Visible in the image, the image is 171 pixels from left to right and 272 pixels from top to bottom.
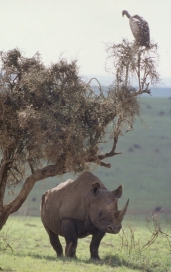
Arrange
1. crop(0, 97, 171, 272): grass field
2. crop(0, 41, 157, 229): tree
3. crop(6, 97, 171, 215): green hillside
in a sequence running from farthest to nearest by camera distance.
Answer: crop(6, 97, 171, 215): green hillside, crop(0, 41, 157, 229): tree, crop(0, 97, 171, 272): grass field

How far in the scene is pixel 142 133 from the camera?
4472cm

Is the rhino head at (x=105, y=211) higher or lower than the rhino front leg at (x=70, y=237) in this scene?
higher

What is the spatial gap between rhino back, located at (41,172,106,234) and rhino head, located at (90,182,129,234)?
0.70 ft

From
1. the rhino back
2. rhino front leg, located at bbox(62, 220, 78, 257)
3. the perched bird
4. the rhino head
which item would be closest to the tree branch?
the rhino back

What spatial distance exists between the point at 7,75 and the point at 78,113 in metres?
1.70

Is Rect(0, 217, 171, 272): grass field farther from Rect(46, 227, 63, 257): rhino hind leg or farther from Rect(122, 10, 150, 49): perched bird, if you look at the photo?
Rect(122, 10, 150, 49): perched bird

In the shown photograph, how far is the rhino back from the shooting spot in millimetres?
14742

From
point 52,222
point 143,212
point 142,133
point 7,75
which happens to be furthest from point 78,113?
point 142,133

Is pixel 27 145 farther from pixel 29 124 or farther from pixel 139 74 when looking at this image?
pixel 139 74

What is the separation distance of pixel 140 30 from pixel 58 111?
7.89 feet

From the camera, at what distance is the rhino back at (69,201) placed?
48.4 ft

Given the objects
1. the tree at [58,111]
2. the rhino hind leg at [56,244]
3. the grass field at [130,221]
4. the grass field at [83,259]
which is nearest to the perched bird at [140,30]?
the tree at [58,111]

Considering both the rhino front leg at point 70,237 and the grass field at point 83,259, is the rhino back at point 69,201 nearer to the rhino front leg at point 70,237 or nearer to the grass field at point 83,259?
the rhino front leg at point 70,237

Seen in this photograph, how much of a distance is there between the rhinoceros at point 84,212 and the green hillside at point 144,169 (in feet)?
52.0
